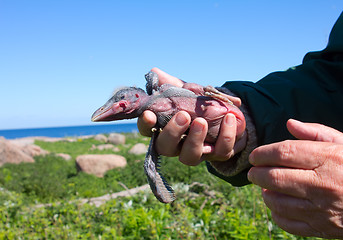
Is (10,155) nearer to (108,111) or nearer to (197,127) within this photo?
(108,111)

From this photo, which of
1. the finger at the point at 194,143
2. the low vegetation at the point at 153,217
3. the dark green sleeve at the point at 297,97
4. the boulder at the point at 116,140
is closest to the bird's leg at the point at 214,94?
the finger at the point at 194,143

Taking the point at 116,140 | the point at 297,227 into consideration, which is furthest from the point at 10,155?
the point at 297,227

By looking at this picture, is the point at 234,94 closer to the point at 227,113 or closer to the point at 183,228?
the point at 227,113

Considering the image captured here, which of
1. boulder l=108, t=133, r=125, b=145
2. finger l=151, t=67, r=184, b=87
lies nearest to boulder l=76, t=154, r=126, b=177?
finger l=151, t=67, r=184, b=87

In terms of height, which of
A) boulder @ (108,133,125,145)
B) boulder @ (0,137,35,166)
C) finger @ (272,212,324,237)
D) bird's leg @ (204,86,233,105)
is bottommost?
boulder @ (108,133,125,145)

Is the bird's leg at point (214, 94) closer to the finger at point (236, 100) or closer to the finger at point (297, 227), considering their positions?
the finger at point (236, 100)

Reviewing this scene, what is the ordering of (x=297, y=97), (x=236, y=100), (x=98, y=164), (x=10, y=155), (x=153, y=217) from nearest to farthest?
1. (x=236, y=100)
2. (x=297, y=97)
3. (x=153, y=217)
4. (x=98, y=164)
5. (x=10, y=155)

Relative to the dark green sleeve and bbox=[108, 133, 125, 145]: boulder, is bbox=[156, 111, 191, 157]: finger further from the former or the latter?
bbox=[108, 133, 125, 145]: boulder
